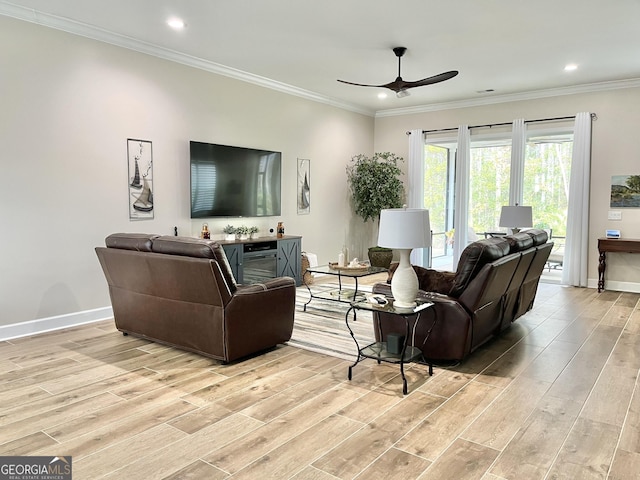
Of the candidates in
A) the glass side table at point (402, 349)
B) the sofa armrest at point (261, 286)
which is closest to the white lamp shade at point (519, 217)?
the glass side table at point (402, 349)

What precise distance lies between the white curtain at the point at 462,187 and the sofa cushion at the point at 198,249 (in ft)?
18.6

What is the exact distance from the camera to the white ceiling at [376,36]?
14.3ft

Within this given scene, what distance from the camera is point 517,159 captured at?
7781 millimetres

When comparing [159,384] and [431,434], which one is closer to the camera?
[431,434]

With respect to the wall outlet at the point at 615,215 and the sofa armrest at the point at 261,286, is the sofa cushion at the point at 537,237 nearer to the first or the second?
the sofa armrest at the point at 261,286

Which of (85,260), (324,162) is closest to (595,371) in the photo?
(85,260)

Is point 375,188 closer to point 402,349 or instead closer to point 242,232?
point 242,232

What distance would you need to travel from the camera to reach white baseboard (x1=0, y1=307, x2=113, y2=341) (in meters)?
4.47

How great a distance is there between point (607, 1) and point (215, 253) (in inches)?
158

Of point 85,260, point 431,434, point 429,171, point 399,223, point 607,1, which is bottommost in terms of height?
point 431,434

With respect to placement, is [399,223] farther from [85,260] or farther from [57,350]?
[85,260]

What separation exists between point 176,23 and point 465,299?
12.5 ft

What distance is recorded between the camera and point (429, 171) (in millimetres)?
8992

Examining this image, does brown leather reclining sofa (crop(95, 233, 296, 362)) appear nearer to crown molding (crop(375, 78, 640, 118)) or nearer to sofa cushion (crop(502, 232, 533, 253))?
sofa cushion (crop(502, 232, 533, 253))
